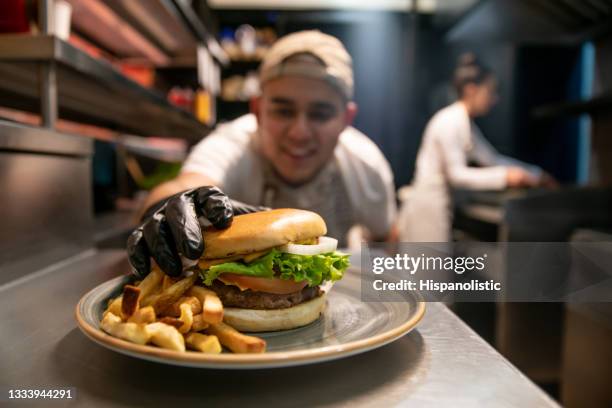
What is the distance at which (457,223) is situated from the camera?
438 centimetres

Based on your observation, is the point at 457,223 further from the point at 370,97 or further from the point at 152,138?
the point at 152,138

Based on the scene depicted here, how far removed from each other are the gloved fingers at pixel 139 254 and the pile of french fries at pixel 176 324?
0.10 meters

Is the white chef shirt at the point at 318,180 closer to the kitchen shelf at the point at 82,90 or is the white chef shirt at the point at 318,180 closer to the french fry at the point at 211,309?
the kitchen shelf at the point at 82,90

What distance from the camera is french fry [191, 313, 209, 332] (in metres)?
0.68

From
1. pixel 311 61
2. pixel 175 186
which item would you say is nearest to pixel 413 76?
pixel 311 61

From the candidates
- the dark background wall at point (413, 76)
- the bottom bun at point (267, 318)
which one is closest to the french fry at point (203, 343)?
the bottom bun at point (267, 318)

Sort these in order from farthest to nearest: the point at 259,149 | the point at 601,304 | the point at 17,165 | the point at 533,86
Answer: the point at 533,86 → the point at 259,149 → the point at 601,304 → the point at 17,165

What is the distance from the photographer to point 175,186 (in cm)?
168

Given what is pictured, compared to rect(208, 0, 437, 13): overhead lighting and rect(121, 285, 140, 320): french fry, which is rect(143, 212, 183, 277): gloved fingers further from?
rect(208, 0, 437, 13): overhead lighting

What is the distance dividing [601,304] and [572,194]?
1011 millimetres

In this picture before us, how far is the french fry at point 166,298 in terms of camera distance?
74 cm

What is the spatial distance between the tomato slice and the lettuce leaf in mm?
11

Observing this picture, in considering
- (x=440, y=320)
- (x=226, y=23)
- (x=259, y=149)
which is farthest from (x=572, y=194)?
(x=226, y=23)

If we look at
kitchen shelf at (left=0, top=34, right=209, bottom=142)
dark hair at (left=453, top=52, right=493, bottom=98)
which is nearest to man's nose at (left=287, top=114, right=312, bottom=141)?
kitchen shelf at (left=0, top=34, right=209, bottom=142)
